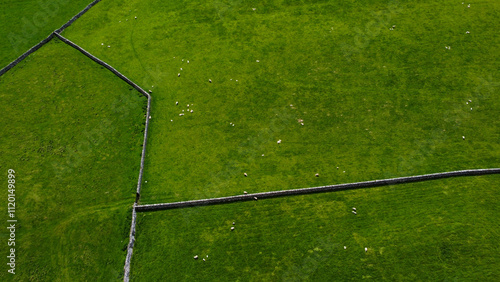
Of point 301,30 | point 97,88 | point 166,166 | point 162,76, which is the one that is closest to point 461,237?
point 166,166

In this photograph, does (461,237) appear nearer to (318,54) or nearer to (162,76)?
(318,54)

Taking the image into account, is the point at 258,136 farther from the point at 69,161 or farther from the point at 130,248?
the point at 69,161

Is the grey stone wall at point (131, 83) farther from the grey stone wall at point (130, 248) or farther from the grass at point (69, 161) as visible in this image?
the grey stone wall at point (130, 248)

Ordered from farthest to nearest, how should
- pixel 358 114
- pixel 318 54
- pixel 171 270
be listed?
pixel 318 54 < pixel 358 114 < pixel 171 270

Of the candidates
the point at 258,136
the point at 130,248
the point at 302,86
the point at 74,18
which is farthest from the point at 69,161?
the point at 302,86

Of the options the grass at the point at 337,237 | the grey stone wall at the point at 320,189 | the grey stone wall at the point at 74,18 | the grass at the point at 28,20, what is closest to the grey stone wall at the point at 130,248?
the grass at the point at 337,237

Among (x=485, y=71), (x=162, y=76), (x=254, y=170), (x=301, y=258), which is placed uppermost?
(x=485, y=71)
